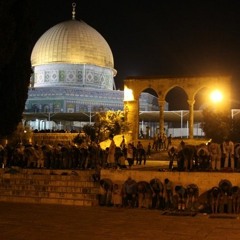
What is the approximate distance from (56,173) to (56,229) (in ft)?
19.7

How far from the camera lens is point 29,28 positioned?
18141 millimetres

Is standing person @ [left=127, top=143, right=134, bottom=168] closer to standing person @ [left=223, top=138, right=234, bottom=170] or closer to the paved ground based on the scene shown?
standing person @ [left=223, top=138, right=234, bottom=170]

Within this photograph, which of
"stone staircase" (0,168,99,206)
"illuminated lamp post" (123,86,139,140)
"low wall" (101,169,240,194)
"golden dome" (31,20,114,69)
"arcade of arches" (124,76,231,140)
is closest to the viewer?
"low wall" (101,169,240,194)

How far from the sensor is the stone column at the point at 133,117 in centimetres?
2930

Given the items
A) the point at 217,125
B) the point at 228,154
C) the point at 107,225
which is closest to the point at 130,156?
the point at 228,154

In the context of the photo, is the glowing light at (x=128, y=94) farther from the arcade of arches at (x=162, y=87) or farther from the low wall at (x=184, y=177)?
the low wall at (x=184, y=177)

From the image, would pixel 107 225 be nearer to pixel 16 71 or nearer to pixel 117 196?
pixel 117 196

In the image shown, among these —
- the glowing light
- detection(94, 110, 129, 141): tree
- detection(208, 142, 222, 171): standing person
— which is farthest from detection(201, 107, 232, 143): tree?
detection(208, 142, 222, 171): standing person

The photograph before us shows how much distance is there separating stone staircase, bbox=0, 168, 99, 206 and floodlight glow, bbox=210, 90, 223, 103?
1458 cm

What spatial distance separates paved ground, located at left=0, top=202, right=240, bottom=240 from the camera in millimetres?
9898

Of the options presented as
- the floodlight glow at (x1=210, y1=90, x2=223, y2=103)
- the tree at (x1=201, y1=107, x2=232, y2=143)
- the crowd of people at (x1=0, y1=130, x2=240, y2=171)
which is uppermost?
the floodlight glow at (x1=210, y1=90, x2=223, y2=103)

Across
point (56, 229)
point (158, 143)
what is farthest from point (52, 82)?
point (56, 229)

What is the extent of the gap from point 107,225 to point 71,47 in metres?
40.9

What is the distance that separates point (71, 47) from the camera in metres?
50.8
